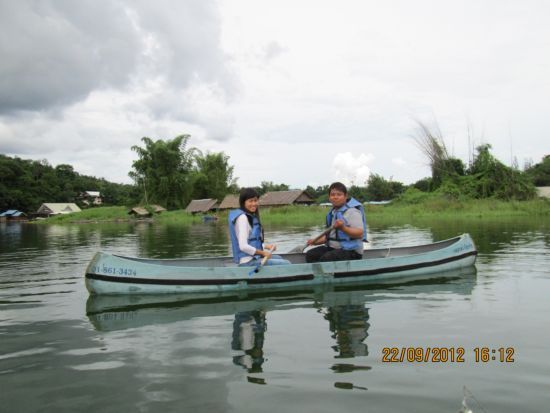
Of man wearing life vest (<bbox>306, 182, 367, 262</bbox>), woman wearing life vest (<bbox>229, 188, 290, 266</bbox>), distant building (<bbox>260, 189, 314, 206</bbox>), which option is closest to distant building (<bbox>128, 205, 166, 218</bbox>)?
distant building (<bbox>260, 189, 314, 206</bbox>)

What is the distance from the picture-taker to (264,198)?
59.5 meters

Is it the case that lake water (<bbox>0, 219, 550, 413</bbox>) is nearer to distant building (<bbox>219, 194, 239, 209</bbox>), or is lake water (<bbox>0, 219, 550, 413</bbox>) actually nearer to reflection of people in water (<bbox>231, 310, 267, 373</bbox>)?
reflection of people in water (<bbox>231, 310, 267, 373</bbox>)

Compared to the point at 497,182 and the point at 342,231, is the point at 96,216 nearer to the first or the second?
the point at 497,182

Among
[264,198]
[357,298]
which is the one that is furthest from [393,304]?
[264,198]

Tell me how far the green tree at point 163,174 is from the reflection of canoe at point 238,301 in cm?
5207

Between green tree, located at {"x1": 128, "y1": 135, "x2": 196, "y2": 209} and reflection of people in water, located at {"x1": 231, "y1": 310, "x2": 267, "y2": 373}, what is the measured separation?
5342cm

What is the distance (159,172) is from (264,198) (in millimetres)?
13956

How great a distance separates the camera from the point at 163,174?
5888 cm

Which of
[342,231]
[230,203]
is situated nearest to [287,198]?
[230,203]

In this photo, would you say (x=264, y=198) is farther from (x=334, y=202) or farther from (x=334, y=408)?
(x=334, y=408)

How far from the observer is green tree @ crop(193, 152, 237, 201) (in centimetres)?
6041
